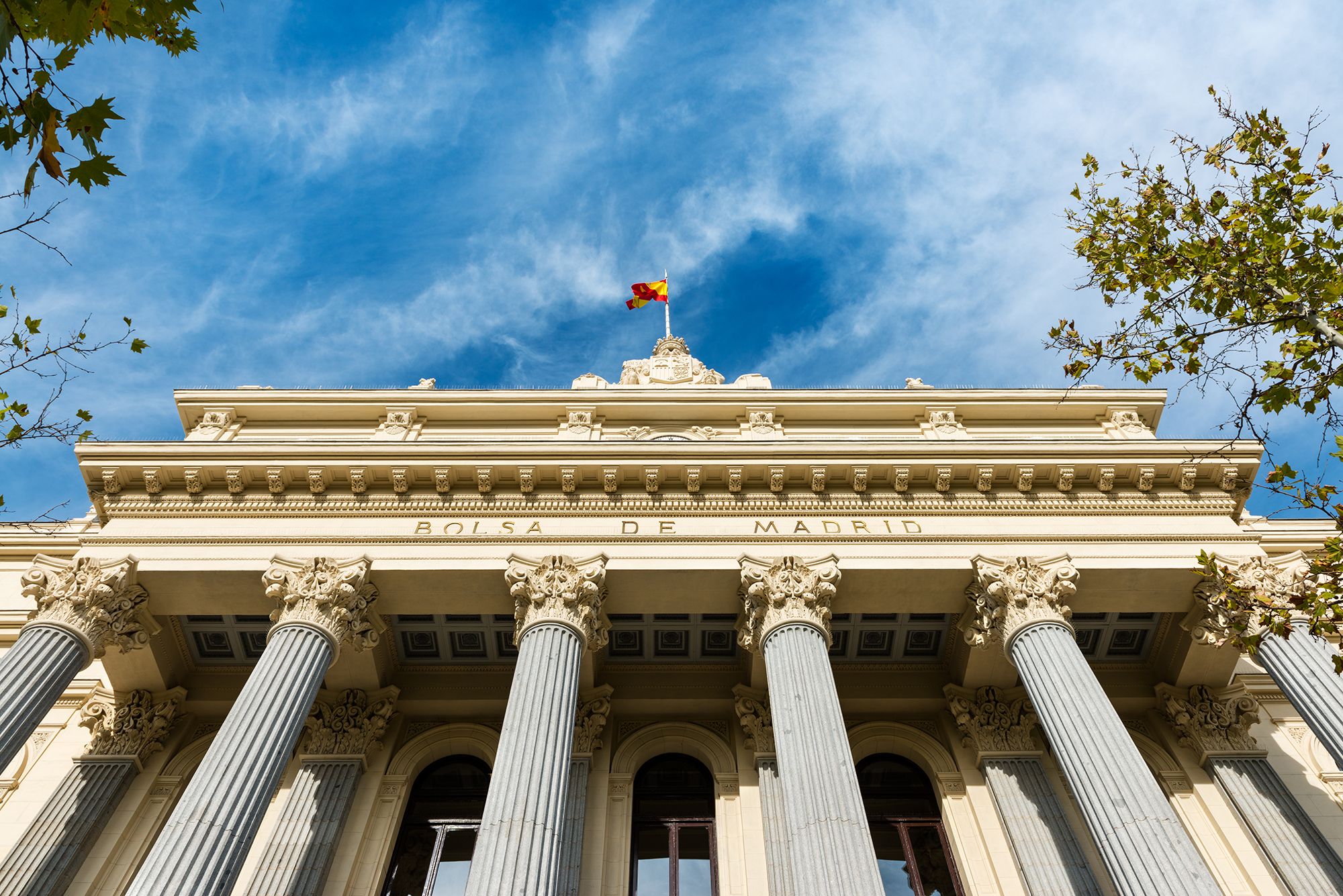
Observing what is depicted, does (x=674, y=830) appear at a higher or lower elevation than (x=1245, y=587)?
lower

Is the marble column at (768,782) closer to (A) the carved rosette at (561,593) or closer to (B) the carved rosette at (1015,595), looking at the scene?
(A) the carved rosette at (561,593)

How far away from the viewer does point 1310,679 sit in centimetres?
1463

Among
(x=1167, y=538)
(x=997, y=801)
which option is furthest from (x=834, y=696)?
(x=1167, y=538)

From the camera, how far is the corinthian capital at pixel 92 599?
1575cm

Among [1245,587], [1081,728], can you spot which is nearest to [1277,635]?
[1245,587]

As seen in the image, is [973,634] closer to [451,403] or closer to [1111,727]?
[1111,727]

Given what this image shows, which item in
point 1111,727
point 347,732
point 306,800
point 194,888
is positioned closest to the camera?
point 194,888

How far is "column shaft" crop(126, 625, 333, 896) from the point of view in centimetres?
1175

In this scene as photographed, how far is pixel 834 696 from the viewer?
1465cm

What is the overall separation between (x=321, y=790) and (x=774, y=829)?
879cm

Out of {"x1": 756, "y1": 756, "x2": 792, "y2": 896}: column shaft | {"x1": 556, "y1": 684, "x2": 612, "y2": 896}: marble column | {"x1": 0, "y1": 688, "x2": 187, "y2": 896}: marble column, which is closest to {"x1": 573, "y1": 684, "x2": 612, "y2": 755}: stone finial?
{"x1": 556, "y1": 684, "x2": 612, "y2": 896}: marble column

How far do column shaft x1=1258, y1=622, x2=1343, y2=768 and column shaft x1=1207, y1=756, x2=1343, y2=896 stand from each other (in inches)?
81.7

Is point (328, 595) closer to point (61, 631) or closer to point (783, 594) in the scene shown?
point (61, 631)

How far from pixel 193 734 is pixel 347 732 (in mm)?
3852
